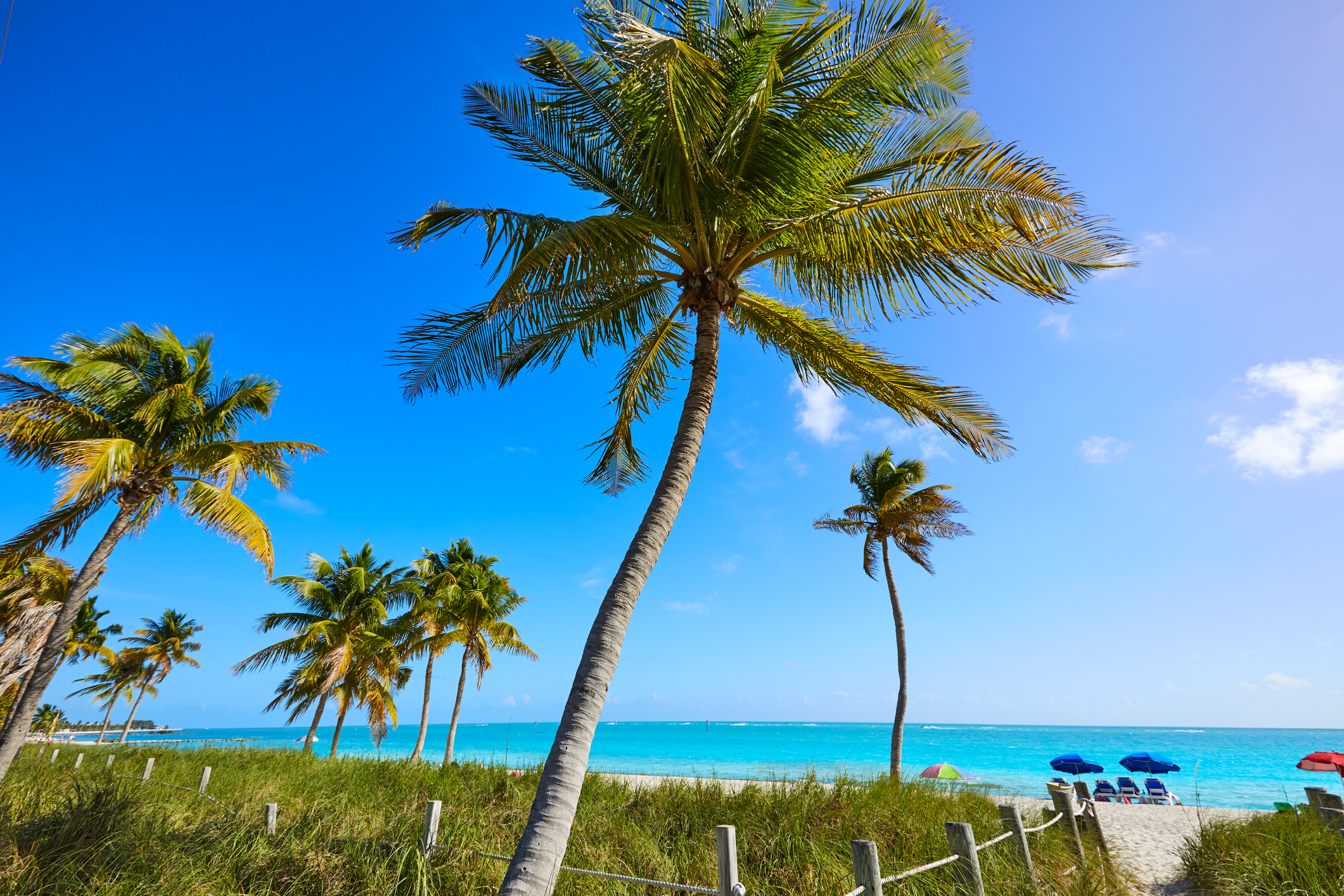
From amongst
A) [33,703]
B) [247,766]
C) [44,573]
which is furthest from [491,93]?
[44,573]

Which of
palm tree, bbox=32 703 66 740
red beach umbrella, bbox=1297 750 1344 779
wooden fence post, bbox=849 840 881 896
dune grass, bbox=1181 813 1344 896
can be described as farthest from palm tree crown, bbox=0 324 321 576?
palm tree, bbox=32 703 66 740

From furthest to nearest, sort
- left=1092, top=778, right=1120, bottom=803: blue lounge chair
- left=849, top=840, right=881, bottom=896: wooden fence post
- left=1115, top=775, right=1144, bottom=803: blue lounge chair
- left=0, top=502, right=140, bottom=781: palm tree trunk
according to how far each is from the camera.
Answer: left=1092, top=778, right=1120, bottom=803: blue lounge chair < left=1115, top=775, right=1144, bottom=803: blue lounge chair < left=0, top=502, right=140, bottom=781: palm tree trunk < left=849, top=840, right=881, bottom=896: wooden fence post

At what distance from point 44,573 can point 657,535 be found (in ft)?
72.8

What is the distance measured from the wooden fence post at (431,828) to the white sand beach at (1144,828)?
4.34 metres

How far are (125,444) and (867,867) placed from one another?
11.0 meters

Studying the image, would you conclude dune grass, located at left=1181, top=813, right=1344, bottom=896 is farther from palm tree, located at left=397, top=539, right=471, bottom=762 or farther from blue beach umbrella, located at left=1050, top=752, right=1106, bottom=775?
palm tree, located at left=397, top=539, right=471, bottom=762

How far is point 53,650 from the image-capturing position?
930cm

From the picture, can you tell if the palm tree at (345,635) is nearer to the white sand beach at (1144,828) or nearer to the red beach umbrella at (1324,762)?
the white sand beach at (1144,828)

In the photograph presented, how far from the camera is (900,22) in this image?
15.7 ft

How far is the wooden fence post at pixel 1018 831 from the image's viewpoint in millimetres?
5430

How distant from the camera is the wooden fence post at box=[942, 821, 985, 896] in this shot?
449 cm

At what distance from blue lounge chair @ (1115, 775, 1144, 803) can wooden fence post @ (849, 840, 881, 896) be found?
2164 cm

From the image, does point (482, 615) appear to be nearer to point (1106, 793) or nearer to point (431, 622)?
point (431, 622)

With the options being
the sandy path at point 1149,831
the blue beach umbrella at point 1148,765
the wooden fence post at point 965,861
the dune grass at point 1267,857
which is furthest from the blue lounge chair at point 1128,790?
the wooden fence post at point 965,861
